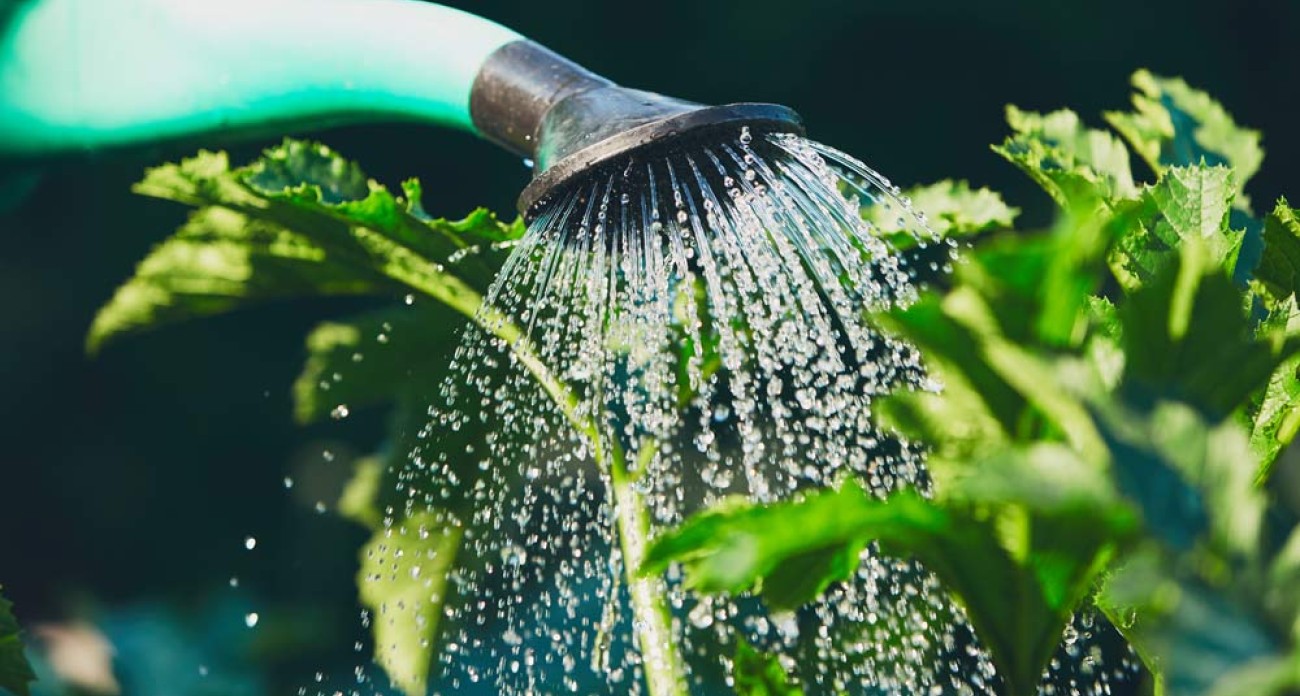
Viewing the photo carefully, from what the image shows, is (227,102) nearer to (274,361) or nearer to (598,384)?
(598,384)

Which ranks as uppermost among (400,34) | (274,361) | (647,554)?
(274,361)

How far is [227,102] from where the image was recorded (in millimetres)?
1213

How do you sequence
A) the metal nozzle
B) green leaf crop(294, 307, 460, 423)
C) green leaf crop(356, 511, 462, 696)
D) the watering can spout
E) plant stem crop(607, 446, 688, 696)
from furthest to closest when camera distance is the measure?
green leaf crop(294, 307, 460, 423)
green leaf crop(356, 511, 462, 696)
the watering can spout
plant stem crop(607, 446, 688, 696)
the metal nozzle

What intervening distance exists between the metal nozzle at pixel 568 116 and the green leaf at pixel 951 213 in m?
0.36

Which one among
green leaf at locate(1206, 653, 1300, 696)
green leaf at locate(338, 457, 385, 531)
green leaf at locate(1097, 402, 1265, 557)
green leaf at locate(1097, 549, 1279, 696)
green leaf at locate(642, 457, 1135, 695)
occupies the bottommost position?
green leaf at locate(1206, 653, 1300, 696)

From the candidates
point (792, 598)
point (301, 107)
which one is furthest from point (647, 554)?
point (301, 107)

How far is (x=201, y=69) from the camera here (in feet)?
3.96

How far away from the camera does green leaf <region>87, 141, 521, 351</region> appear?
1.22 m

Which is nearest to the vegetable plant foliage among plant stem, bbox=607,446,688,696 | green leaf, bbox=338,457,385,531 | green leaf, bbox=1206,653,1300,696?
green leaf, bbox=1206,653,1300,696

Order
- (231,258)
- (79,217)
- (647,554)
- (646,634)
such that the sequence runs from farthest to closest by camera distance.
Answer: (79,217), (231,258), (646,634), (647,554)

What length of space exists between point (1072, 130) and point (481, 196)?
4.00 feet

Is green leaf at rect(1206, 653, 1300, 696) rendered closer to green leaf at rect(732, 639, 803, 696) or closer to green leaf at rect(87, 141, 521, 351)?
green leaf at rect(732, 639, 803, 696)

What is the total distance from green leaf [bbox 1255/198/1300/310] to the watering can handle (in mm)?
573

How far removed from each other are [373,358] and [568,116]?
70 cm
